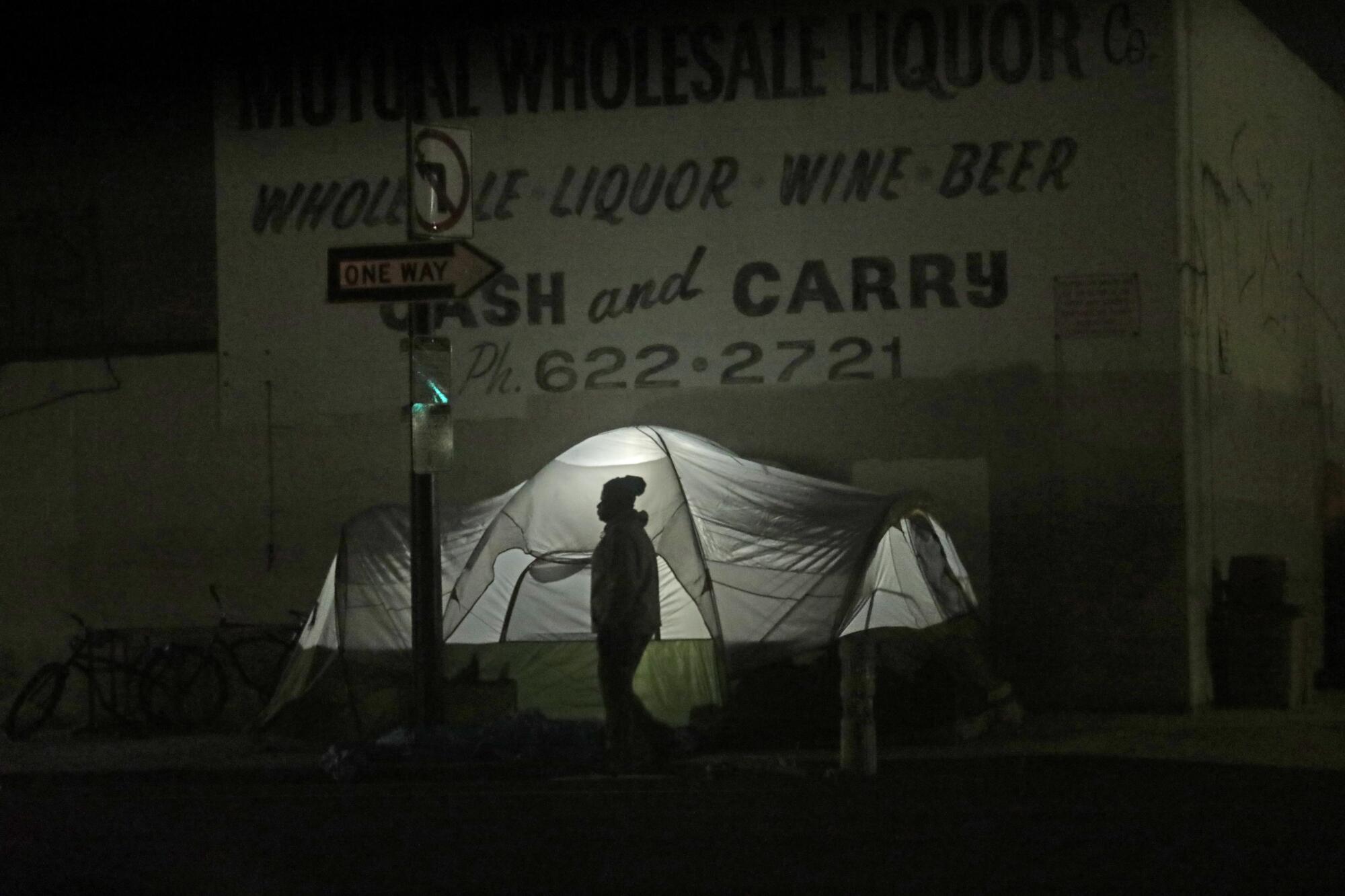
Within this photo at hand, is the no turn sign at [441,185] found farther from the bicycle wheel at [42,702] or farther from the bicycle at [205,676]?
the bicycle wheel at [42,702]

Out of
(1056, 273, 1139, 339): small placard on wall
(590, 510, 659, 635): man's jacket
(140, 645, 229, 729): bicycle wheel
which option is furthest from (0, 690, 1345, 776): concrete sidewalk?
(1056, 273, 1139, 339): small placard on wall

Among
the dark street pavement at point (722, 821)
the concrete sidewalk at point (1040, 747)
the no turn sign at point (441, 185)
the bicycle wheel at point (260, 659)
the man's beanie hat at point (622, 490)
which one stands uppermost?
the no turn sign at point (441, 185)

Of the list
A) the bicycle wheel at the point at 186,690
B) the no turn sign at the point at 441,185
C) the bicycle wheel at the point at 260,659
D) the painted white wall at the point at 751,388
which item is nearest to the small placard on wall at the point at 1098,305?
the painted white wall at the point at 751,388

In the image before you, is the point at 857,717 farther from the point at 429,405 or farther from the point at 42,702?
the point at 42,702

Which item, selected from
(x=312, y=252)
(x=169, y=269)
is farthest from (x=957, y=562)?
(x=169, y=269)

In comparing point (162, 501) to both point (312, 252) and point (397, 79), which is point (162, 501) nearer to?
point (312, 252)

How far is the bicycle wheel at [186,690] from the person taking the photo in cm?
1526

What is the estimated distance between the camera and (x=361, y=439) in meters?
16.4

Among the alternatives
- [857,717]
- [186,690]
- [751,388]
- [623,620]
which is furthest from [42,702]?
[857,717]

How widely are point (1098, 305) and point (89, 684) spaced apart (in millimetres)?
8932

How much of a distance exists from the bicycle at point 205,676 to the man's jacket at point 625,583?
398cm

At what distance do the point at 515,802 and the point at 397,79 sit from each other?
26.7ft

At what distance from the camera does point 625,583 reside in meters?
12.1

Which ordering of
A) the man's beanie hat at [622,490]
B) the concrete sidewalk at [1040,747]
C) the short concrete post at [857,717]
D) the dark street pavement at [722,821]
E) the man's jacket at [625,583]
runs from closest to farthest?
the dark street pavement at [722,821] → the short concrete post at [857,717] → the man's jacket at [625,583] → the man's beanie hat at [622,490] → the concrete sidewalk at [1040,747]
